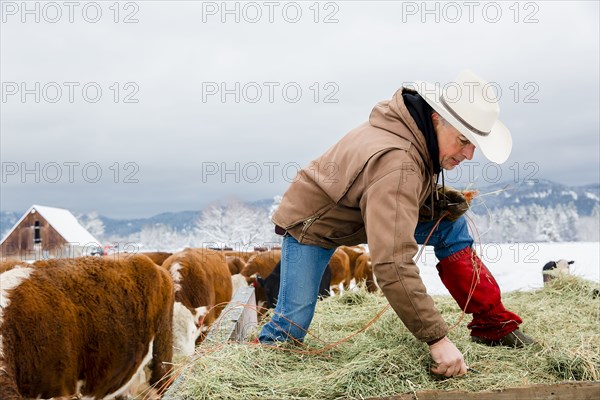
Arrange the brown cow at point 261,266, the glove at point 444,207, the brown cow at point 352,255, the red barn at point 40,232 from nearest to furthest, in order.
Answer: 1. the glove at point 444,207
2. the brown cow at point 261,266
3. the brown cow at point 352,255
4. the red barn at point 40,232

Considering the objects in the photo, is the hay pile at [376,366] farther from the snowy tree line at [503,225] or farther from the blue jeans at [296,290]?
the snowy tree line at [503,225]

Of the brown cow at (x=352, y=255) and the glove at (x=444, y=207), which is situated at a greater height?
the glove at (x=444, y=207)

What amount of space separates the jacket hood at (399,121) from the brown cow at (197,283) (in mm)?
6718

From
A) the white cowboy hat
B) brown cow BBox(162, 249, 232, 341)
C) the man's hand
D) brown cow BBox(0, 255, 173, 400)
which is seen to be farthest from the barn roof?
the man's hand

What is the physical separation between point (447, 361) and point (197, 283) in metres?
8.07

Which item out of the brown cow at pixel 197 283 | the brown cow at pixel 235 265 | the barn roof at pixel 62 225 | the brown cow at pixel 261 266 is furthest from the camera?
the barn roof at pixel 62 225

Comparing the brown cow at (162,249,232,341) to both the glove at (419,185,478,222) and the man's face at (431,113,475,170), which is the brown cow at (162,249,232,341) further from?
the man's face at (431,113,475,170)

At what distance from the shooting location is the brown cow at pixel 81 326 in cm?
492

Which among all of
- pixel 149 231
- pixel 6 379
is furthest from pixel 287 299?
pixel 149 231

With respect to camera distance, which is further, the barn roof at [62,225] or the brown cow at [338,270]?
the barn roof at [62,225]

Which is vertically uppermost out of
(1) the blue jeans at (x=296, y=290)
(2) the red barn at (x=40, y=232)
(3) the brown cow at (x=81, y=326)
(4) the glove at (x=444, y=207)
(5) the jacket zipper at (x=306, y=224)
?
(4) the glove at (x=444, y=207)

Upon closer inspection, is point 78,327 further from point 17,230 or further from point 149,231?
point 149,231

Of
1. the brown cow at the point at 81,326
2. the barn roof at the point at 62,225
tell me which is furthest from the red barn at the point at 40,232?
the brown cow at the point at 81,326

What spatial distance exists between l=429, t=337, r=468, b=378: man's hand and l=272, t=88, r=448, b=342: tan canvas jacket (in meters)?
0.07
